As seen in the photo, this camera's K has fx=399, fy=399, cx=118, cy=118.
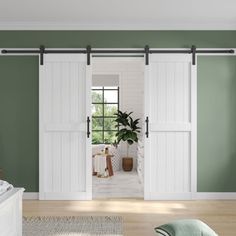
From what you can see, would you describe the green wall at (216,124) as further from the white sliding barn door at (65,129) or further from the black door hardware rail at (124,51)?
the white sliding barn door at (65,129)

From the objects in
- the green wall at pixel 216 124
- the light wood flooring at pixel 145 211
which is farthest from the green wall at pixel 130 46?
the light wood flooring at pixel 145 211

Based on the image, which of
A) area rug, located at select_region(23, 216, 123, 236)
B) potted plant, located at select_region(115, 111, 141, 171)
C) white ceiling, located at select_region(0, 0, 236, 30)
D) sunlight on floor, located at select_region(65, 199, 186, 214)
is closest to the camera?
area rug, located at select_region(23, 216, 123, 236)

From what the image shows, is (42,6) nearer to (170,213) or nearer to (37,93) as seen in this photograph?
(37,93)

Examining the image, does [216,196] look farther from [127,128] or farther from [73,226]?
[127,128]

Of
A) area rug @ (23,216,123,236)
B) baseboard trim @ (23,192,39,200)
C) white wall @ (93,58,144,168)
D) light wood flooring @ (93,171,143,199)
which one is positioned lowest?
light wood flooring @ (93,171,143,199)

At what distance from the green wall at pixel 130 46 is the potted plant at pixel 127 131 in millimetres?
2673

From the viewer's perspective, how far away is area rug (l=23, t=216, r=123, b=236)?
413 centimetres

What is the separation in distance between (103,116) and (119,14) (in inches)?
165

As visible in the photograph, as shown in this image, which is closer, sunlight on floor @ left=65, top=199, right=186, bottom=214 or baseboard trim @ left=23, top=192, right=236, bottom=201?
sunlight on floor @ left=65, top=199, right=186, bottom=214

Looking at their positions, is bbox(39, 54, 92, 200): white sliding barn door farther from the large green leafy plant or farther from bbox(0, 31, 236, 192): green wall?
the large green leafy plant

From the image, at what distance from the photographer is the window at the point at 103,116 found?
941 centimetres

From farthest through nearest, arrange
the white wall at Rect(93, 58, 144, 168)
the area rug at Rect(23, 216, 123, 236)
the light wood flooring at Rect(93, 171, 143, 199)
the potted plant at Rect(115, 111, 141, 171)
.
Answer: the white wall at Rect(93, 58, 144, 168) → the potted plant at Rect(115, 111, 141, 171) → the light wood flooring at Rect(93, 171, 143, 199) → the area rug at Rect(23, 216, 123, 236)

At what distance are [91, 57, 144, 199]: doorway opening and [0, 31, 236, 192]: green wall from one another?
8.26 feet

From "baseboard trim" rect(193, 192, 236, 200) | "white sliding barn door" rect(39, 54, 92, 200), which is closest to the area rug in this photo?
"white sliding barn door" rect(39, 54, 92, 200)
